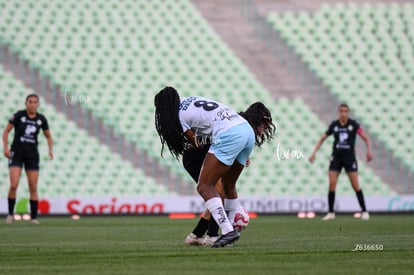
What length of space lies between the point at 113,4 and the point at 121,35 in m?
1.00

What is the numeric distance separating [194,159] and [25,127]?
674cm

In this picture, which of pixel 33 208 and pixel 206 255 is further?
pixel 33 208

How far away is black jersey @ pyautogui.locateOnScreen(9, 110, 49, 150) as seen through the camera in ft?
50.5

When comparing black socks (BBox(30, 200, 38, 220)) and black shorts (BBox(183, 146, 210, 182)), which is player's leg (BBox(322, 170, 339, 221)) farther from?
black shorts (BBox(183, 146, 210, 182))

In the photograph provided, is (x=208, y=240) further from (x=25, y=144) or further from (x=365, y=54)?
(x=365, y=54)

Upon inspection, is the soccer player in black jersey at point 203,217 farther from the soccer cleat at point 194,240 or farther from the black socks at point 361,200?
the black socks at point 361,200

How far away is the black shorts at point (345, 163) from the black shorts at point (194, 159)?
841 centimetres

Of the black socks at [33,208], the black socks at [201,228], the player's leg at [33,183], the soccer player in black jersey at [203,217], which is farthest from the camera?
the black socks at [33,208]

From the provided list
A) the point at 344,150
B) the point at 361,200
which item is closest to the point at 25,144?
the point at 344,150

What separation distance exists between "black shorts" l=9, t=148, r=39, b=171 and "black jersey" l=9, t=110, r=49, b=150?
117 mm

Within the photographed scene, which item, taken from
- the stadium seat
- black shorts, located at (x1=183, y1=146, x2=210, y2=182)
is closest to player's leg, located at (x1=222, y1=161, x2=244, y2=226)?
black shorts, located at (x1=183, y1=146, x2=210, y2=182)

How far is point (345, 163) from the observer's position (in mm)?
17438

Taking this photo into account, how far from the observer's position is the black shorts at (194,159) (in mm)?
9328

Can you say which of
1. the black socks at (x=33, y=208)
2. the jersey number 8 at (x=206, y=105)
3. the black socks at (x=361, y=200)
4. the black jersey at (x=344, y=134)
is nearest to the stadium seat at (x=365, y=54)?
the black socks at (x=361, y=200)
